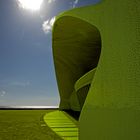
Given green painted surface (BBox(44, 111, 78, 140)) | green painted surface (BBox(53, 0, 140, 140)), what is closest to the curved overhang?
green painted surface (BBox(44, 111, 78, 140))

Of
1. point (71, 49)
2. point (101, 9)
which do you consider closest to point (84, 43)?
point (71, 49)

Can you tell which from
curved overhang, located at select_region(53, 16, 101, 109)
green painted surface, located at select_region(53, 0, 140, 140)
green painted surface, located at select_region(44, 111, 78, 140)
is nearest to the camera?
green painted surface, located at select_region(53, 0, 140, 140)

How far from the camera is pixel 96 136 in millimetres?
5973

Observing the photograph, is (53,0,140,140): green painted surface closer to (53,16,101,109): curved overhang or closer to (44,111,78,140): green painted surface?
(44,111,78,140): green painted surface

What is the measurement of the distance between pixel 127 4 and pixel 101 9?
1.23 meters

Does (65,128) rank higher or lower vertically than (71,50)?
lower

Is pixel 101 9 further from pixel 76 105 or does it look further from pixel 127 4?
pixel 76 105

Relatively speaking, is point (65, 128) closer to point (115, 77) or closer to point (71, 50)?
point (115, 77)

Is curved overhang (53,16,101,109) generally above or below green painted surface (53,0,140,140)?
below

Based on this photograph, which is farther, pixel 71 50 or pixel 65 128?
pixel 71 50

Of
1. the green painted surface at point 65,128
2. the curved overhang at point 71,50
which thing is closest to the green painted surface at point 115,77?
the green painted surface at point 65,128

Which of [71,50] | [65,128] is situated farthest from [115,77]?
[71,50]

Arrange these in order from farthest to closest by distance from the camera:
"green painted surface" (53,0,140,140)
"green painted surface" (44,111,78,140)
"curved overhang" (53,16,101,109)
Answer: "curved overhang" (53,16,101,109)
"green painted surface" (44,111,78,140)
"green painted surface" (53,0,140,140)

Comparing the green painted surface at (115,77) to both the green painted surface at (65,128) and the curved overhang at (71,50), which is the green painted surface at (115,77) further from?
the curved overhang at (71,50)
